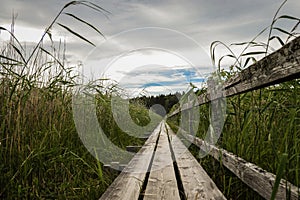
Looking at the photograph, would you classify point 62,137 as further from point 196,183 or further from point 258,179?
point 258,179

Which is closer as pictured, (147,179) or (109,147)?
(147,179)

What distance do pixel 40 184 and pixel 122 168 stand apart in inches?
35.3

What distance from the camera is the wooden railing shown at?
3.93ft

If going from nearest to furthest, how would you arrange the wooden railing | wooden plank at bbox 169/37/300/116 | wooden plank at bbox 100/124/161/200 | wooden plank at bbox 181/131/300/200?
wooden plank at bbox 169/37/300/116 < the wooden railing < wooden plank at bbox 181/131/300/200 < wooden plank at bbox 100/124/161/200

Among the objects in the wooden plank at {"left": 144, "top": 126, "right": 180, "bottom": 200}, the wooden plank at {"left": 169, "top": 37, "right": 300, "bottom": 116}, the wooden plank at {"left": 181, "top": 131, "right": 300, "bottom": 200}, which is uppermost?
the wooden plank at {"left": 169, "top": 37, "right": 300, "bottom": 116}

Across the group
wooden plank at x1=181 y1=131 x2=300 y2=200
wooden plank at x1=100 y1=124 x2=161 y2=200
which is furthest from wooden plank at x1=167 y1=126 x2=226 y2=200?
wooden plank at x1=100 y1=124 x2=161 y2=200

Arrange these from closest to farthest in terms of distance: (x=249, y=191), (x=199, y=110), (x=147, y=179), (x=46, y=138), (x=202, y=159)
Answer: (x=249, y=191) → (x=46, y=138) → (x=147, y=179) → (x=202, y=159) → (x=199, y=110)

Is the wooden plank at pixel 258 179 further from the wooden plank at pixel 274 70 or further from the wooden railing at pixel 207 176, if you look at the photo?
the wooden plank at pixel 274 70

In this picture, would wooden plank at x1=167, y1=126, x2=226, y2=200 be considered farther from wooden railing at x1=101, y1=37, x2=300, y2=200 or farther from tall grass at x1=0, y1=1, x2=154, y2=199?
tall grass at x1=0, y1=1, x2=154, y2=199

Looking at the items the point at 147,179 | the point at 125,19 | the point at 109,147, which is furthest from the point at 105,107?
the point at 147,179

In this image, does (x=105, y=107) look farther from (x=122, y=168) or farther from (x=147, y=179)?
(x=147, y=179)

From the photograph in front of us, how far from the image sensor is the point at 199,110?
401 cm

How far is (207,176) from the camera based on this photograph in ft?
7.65

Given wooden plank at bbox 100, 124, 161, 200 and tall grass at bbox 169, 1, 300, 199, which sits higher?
tall grass at bbox 169, 1, 300, 199
